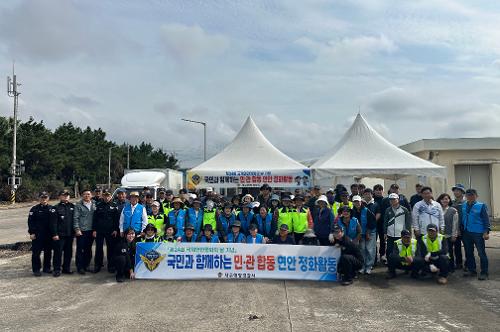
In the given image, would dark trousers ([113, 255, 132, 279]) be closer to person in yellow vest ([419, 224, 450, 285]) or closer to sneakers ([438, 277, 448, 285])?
person in yellow vest ([419, 224, 450, 285])

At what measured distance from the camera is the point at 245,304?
7.00 meters

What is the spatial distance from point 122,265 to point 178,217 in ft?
5.19

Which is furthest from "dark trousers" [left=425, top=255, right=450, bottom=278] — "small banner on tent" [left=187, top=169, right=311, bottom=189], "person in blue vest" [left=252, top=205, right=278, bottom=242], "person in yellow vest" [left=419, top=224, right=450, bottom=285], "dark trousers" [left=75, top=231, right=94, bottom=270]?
"dark trousers" [left=75, top=231, right=94, bottom=270]

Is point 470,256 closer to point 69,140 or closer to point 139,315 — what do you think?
point 139,315

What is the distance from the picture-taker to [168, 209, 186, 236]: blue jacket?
9.50 m

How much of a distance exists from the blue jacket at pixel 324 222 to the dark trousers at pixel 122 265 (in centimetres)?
397

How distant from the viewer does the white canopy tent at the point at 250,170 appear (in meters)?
12.9

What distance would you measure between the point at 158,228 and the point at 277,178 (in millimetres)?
4439

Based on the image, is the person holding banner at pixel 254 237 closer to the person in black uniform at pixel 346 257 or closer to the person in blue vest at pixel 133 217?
the person in black uniform at pixel 346 257

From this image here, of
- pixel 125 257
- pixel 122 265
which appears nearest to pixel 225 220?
pixel 125 257

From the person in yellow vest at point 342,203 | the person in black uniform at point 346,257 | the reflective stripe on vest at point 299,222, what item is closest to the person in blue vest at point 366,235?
the person in yellow vest at point 342,203

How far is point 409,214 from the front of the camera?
9.27m

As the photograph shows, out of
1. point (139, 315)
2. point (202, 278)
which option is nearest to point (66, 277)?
point (202, 278)

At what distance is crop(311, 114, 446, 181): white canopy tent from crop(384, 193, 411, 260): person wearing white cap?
3.63 meters
